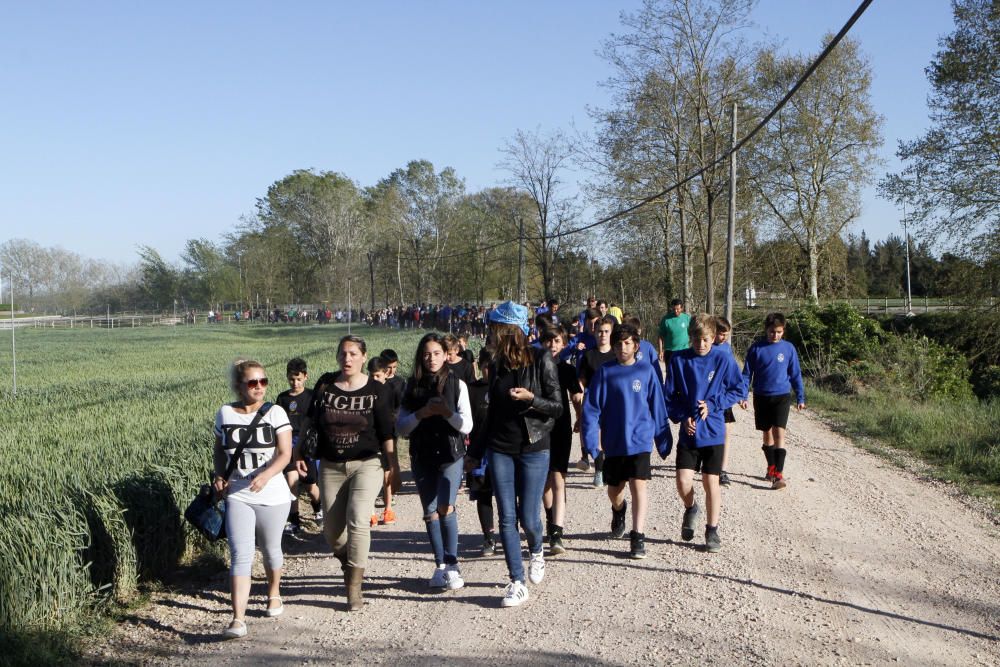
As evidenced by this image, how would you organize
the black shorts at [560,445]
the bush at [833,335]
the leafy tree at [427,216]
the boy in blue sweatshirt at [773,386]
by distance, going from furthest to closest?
the leafy tree at [427,216] < the bush at [833,335] < the boy in blue sweatshirt at [773,386] < the black shorts at [560,445]

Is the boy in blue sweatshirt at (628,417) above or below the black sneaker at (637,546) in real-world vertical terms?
above

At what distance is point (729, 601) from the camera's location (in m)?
5.39

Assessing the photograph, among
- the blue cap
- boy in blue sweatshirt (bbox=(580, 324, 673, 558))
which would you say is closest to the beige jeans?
the blue cap

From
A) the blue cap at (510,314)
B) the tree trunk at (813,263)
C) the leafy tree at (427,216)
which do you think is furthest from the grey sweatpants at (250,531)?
the leafy tree at (427,216)

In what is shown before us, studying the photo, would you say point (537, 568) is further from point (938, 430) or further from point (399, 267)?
point (399, 267)

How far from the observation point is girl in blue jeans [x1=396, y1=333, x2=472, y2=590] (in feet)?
18.3

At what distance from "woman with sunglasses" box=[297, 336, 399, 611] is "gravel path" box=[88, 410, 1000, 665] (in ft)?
1.35

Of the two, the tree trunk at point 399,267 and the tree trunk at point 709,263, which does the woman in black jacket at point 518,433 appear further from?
the tree trunk at point 399,267

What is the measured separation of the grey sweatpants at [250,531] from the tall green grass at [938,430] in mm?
6554

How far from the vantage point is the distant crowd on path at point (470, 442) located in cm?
529

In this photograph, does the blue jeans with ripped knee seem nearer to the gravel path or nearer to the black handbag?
the gravel path

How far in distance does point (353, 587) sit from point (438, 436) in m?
1.09

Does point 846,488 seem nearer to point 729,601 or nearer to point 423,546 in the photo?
point 729,601

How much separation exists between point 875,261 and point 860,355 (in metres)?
70.2
